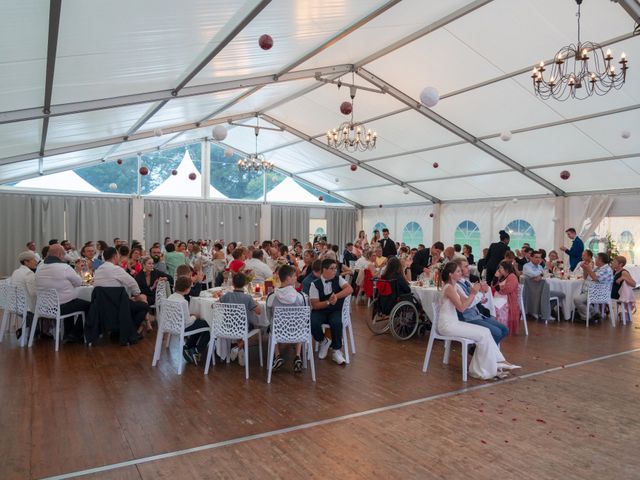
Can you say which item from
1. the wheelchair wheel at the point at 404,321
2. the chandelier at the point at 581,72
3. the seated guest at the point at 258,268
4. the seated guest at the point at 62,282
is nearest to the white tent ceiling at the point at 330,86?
the chandelier at the point at 581,72

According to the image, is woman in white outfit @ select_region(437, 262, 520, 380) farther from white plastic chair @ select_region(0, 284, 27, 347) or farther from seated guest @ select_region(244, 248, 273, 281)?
white plastic chair @ select_region(0, 284, 27, 347)

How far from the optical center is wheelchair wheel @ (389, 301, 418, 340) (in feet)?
19.8

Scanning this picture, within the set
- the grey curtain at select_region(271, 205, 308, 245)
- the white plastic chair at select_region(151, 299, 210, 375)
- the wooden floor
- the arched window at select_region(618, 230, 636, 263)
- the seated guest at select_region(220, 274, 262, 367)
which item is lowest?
the wooden floor

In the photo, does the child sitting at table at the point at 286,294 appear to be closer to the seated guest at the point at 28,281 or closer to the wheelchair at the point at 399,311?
the wheelchair at the point at 399,311

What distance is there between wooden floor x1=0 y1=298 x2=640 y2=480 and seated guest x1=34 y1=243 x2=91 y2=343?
21.2 inches

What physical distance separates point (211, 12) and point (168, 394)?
11.9 ft

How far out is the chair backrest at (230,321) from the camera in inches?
170

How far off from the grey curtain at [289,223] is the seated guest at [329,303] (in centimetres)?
1249

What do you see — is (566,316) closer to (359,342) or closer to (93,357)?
(359,342)

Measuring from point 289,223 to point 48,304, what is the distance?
41.0 feet

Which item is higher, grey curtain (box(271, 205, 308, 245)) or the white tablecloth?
grey curtain (box(271, 205, 308, 245))

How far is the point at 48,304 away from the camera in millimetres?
5281

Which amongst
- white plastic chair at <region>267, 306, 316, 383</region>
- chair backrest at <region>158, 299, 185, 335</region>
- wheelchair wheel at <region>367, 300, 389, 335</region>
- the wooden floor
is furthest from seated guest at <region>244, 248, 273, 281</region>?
white plastic chair at <region>267, 306, 316, 383</region>

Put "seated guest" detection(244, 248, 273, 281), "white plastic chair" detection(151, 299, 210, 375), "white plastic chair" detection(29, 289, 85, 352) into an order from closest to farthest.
→ 1. "white plastic chair" detection(151, 299, 210, 375)
2. "white plastic chair" detection(29, 289, 85, 352)
3. "seated guest" detection(244, 248, 273, 281)
